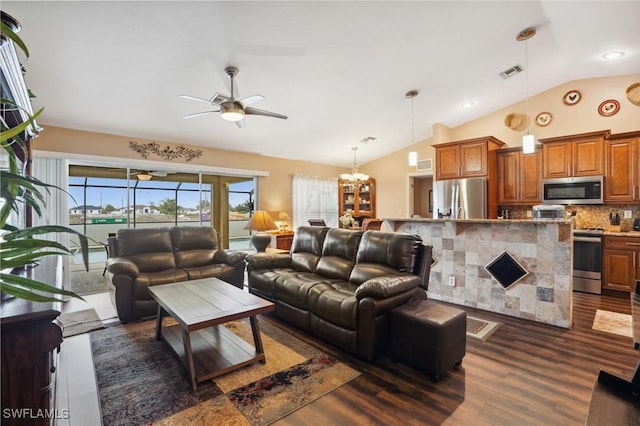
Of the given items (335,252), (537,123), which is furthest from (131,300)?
(537,123)

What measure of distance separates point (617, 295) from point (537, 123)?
3.13 meters

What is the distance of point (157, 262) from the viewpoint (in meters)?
4.03

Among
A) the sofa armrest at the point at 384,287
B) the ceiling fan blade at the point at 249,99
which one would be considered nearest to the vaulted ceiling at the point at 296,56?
the ceiling fan blade at the point at 249,99

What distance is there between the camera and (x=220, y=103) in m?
3.29

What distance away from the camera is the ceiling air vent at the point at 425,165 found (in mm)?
7035

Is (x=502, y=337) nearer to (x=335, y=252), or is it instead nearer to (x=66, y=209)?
(x=335, y=252)

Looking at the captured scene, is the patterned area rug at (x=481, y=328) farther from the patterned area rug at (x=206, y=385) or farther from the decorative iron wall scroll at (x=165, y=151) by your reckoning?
the decorative iron wall scroll at (x=165, y=151)

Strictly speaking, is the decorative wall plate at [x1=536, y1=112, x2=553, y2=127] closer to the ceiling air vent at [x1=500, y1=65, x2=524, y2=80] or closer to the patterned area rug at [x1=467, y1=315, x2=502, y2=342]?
the ceiling air vent at [x1=500, y1=65, x2=524, y2=80]

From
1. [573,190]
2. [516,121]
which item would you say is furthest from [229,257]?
[516,121]

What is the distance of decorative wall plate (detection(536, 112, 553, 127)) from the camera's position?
18.4 feet

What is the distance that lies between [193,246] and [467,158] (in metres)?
5.03

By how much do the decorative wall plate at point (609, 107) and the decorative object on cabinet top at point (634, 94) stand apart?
0.16 metres

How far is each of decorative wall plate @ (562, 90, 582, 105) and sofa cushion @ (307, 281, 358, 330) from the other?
5.33 metres

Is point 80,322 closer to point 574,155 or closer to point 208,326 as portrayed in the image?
point 208,326
